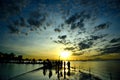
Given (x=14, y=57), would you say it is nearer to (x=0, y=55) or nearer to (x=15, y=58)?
(x=15, y=58)

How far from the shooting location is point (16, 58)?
177m

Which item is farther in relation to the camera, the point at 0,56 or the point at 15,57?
the point at 15,57

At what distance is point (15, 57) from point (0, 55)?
26.6 meters

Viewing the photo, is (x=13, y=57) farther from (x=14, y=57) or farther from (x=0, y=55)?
(x=0, y=55)

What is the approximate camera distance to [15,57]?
17988 centimetres

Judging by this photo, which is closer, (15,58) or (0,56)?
(0,56)

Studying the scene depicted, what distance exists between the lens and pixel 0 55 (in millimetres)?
156000

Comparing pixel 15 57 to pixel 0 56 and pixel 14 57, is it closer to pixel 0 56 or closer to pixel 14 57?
pixel 14 57

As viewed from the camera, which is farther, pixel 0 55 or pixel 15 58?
pixel 15 58

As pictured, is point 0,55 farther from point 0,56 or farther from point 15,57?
point 15,57

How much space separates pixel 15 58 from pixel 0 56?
27052 millimetres

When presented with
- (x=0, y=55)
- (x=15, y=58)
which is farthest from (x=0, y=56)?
(x=15, y=58)

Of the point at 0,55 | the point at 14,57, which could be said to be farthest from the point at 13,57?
the point at 0,55

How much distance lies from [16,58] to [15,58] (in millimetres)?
1763
